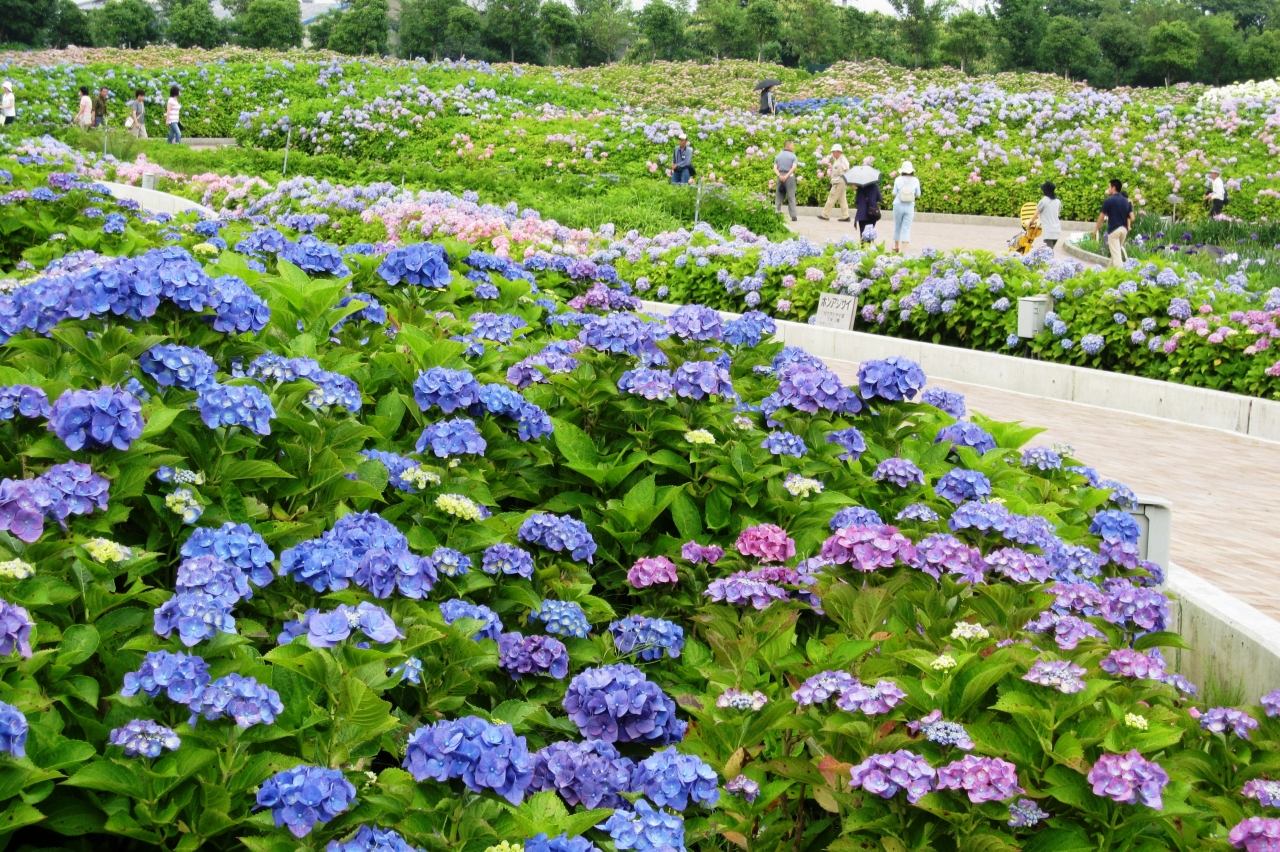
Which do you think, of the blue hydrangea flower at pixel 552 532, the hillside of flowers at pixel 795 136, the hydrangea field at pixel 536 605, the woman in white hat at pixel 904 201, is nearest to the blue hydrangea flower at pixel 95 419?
the hydrangea field at pixel 536 605

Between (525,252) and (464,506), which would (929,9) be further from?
(464,506)

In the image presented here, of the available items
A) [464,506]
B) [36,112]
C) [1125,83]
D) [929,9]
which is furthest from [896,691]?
[1125,83]

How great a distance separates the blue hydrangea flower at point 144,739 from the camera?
217cm

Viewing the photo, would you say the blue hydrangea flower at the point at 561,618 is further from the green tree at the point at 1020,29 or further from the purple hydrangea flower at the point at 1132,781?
the green tree at the point at 1020,29

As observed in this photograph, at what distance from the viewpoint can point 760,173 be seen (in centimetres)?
2394

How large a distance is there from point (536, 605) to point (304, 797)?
3.79ft

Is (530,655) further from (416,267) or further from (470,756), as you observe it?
(416,267)

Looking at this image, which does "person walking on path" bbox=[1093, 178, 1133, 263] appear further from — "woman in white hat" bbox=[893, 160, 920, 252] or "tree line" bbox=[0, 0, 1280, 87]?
"tree line" bbox=[0, 0, 1280, 87]

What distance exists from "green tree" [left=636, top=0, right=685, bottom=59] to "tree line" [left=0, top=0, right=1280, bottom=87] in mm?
72

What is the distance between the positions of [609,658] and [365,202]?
10.9 meters

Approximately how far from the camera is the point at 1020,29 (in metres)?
61.9

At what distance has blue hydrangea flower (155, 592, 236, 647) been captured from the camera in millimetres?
2361

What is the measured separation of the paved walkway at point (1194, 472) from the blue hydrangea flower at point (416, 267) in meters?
3.59

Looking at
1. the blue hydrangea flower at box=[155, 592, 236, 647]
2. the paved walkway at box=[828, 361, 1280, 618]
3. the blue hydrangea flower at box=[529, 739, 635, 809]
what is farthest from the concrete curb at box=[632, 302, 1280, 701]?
the blue hydrangea flower at box=[155, 592, 236, 647]
